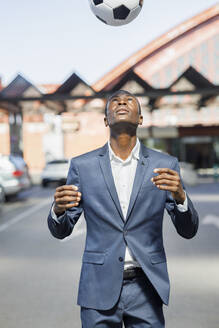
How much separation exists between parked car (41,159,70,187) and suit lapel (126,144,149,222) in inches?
886

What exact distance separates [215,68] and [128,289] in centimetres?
4436

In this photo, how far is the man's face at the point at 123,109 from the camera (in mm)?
2637

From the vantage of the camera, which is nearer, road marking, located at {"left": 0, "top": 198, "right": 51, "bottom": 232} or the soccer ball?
the soccer ball

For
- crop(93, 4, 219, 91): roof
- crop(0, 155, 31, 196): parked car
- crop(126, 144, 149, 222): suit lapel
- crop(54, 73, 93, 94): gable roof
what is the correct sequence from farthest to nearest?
crop(93, 4, 219, 91): roof → crop(54, 73, 93, 94): gable roof → crop(0, 155, 31, 196): parked car → crop(126, 144, 149, 222): suit lapel

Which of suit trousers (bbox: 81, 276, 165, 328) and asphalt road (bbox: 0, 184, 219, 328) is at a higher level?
suit trousers (bbox: 81, 276, 165, 328)

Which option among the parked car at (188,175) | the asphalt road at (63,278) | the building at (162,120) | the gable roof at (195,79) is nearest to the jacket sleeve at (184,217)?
the asphalt road at (63,278)

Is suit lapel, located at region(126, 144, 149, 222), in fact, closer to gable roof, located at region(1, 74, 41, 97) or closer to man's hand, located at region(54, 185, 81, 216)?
man's hand, located at region(54, 185, 81, 216)

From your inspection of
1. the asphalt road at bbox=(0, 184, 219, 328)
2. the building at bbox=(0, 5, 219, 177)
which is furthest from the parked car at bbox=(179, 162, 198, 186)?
the asphalt road at bbox=(0, 184, 219, 328)

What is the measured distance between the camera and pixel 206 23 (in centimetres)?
4794

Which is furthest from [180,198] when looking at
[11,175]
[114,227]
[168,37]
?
[168,37]

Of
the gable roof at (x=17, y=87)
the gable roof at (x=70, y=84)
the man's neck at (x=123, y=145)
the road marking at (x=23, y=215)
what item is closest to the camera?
the man's neck at (x=123, y=145)

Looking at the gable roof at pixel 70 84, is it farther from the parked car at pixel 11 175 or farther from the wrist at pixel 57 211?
the wrist at pixel 57 211

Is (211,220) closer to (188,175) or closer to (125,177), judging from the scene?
(125,177)

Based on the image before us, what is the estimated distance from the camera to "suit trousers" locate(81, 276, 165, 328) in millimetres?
2578
